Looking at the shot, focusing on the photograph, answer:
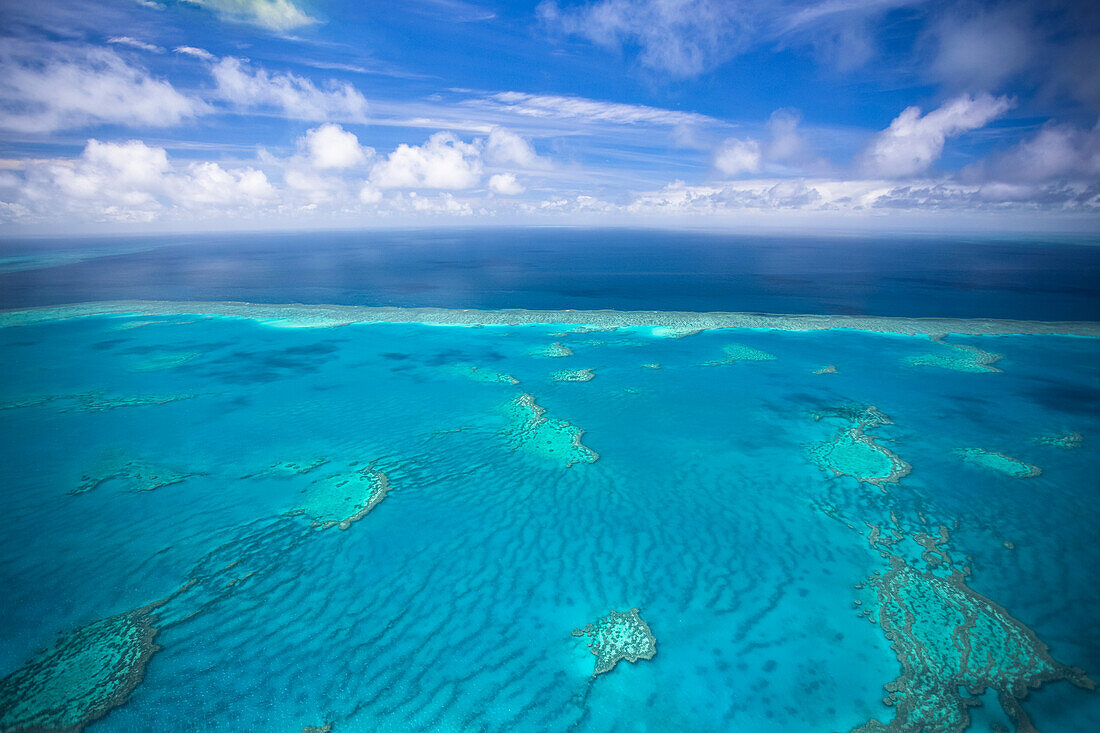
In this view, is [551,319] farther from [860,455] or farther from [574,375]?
[860,455]

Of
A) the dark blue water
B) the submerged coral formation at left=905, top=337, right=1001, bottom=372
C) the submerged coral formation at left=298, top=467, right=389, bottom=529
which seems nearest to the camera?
the submerged coral formation at left=298, top=467, right=389, bottom=529

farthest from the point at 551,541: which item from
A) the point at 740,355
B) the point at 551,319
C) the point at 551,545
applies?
the point at 551,319

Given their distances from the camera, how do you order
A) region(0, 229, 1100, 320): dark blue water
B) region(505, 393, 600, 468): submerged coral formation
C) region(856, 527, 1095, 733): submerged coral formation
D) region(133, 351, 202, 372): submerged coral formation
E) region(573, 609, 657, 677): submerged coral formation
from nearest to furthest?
1. region(856, 527, 1095, 733): submerged coral formation
2. region(573, 609, 657, 677): submerged coral formation
3. region(505, 393, 600, 468): submerged coral formation
4. region(133, 351, 202, 372): submerged coral formation
5. region(0, 229, 1100, 320): dark blue water

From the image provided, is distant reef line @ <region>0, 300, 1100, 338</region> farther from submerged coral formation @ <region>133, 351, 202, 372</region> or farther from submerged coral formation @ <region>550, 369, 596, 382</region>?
submerged coral formation @ <region>550, 369, 596, 382</region>

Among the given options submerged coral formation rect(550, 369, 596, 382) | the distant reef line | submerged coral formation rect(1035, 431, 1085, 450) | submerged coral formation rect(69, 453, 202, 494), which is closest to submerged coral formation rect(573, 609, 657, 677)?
submerged coral formation rect(69, 453, 202, 494)

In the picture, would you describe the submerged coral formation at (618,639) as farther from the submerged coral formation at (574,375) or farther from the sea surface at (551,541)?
the submerged coral formation at (574,375)

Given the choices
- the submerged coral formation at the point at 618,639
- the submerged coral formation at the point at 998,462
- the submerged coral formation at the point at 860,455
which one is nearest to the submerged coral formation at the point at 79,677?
the submerged coral formation at the point at 618,639
